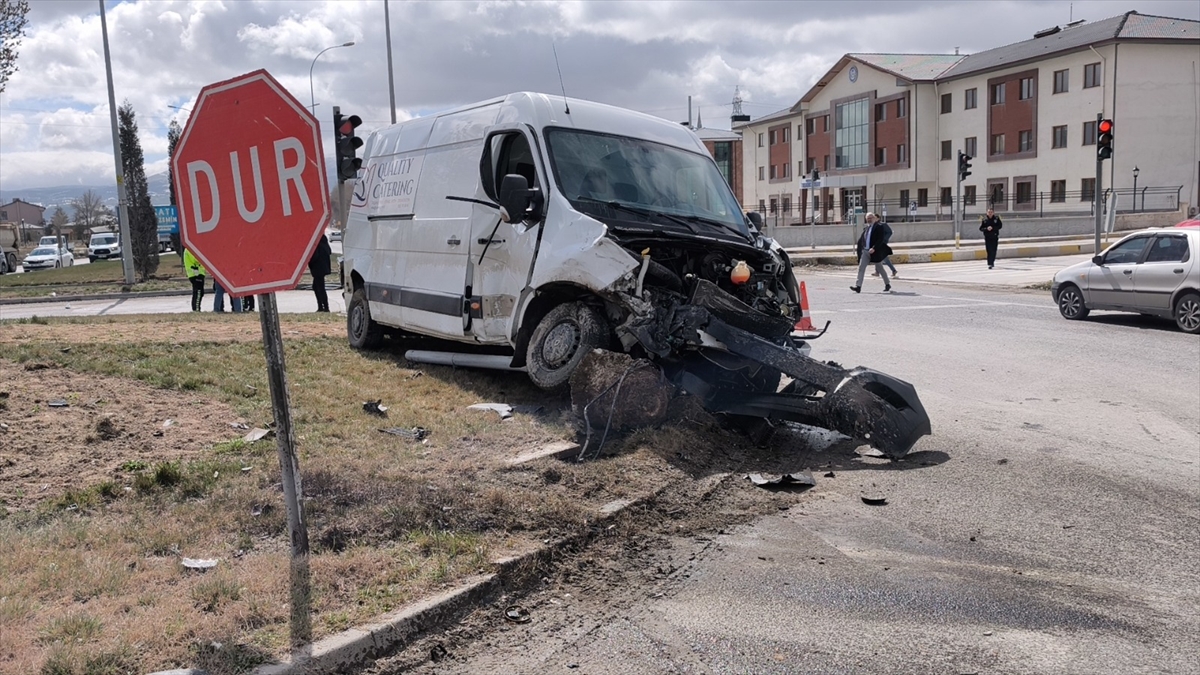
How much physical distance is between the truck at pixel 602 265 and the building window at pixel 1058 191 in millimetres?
50489

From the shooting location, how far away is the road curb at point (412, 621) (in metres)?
3.67

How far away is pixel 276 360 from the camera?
4441 mm

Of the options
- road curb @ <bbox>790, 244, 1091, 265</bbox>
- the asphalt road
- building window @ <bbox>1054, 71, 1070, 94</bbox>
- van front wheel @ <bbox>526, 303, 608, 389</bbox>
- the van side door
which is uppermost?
A: building window @ <bbox>1054, 71, 1070, 94</bbox>

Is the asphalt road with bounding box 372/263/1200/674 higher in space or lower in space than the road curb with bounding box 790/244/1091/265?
lower

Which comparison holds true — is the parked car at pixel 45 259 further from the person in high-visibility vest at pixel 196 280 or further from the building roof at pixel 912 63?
the building roof at pixel 912 63

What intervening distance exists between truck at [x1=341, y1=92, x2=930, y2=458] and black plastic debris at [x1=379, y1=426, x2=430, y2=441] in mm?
1078

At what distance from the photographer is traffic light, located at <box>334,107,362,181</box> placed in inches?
410

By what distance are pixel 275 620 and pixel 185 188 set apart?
1916 millimetres

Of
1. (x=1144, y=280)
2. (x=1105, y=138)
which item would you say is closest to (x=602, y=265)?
(x=1144, y=280)

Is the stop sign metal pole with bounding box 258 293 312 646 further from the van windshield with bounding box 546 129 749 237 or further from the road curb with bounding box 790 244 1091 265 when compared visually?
the road curb with bounding box 790 244 1091 265

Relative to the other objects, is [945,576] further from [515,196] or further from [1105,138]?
[1105,138]

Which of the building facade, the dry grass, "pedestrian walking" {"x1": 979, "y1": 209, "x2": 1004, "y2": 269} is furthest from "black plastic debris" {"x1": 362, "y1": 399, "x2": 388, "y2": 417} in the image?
the building facade

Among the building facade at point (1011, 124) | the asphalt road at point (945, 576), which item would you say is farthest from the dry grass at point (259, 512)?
the building facade at point (1011, 124)

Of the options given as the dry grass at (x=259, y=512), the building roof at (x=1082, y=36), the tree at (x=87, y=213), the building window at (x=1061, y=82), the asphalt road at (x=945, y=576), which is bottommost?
the asphalt road at (x=945, y=576)
